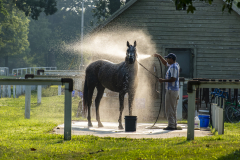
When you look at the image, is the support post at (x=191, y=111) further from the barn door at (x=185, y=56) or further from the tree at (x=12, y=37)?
the tree at (x=12, y=37)

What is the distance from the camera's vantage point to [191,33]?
1521 cm

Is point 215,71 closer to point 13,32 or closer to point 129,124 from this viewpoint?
point 129,124

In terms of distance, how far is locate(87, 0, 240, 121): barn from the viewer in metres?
15.1

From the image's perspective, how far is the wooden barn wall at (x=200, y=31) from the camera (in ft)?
49.8

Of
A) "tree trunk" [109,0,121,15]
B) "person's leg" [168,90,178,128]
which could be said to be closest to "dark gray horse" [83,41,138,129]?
"person's leg" [168,90,178,128]

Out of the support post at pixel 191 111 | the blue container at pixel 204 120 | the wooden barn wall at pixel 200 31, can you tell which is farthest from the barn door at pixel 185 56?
the support post at pixel 191 111

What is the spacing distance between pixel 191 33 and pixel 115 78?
279 inches

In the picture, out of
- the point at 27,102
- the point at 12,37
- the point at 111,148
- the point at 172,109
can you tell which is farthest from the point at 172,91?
the point at 12,37

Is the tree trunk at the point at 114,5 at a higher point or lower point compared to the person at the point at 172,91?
higher

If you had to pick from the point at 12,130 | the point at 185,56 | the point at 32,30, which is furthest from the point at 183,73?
the point at 32,30

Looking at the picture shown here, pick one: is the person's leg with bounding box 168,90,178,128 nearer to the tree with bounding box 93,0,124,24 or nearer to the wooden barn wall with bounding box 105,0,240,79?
the wooden barn wall with bounding box 105,0,240,79

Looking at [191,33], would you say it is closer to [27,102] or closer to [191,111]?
[27,102]

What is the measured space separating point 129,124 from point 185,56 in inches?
311

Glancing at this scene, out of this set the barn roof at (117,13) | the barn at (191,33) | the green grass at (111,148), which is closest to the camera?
the green grass at (111,148)
